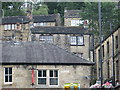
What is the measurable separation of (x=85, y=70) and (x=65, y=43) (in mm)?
24983

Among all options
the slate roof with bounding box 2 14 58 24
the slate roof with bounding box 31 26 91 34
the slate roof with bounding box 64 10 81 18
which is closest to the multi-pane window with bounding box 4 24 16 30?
the slate roof with bounding box 2 14 58 24

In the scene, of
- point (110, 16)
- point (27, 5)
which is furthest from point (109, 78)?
point (27, 5)

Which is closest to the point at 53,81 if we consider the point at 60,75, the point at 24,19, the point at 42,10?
the point at 60,75

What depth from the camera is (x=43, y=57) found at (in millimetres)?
46812

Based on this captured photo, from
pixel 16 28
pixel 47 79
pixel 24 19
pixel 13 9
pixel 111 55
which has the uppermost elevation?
pixel 13 9

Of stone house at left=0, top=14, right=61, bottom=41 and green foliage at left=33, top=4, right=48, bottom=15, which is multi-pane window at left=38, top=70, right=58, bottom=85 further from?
green foliage at left=33, top=4, right=48, bottom=15

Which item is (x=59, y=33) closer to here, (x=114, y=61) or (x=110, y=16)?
(x=110, y=16)

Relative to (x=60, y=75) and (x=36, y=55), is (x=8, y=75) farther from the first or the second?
(x=60, y=75)

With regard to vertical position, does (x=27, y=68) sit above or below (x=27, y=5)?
below

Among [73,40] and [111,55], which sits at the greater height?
[73,40]

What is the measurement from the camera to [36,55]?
155 ft

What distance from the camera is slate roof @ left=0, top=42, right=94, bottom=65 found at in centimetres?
4600

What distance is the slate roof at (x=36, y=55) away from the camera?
46.0 meters

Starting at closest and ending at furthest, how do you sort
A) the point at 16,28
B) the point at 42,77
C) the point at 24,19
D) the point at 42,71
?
1. the point at 42,77
2. the point at 42,71
3. the point at 16,28
4. the point at 24,19
